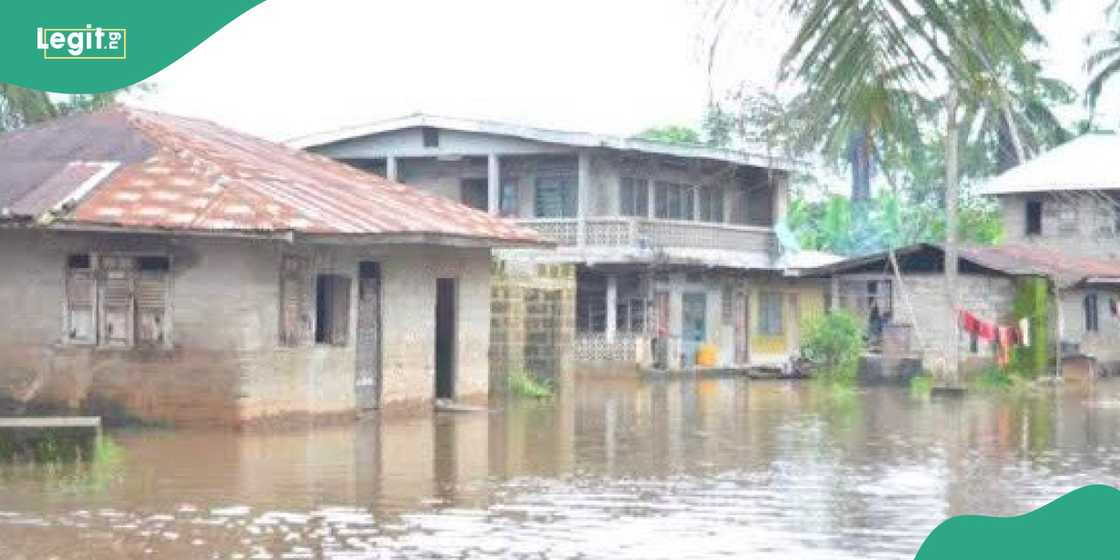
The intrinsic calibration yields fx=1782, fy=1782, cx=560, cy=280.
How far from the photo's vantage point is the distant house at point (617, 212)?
3497cm

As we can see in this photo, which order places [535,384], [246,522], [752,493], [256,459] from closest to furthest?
[246,522] < [752,493] < [256,459] < [535,384]

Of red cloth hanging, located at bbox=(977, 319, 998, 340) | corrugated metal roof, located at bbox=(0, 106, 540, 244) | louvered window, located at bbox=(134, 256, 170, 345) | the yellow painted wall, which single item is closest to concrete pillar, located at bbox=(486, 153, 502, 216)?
the yellow painted wall

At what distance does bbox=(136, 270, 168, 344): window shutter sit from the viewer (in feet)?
63.8

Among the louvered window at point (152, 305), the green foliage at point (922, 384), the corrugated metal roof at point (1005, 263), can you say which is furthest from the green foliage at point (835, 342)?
the louvered window at point (152, 305)

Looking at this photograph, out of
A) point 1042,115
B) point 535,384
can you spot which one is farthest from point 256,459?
point 1042,115

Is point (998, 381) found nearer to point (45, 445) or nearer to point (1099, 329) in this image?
point (1099, 329)

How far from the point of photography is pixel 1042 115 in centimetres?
4984

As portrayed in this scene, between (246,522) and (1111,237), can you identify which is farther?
(1111,237)

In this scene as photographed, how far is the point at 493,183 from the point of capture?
1395 inches

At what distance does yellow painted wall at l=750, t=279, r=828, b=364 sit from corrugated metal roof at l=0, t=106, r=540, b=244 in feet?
55.6

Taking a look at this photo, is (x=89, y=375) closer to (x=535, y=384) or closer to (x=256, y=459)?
(x=256, y=459)

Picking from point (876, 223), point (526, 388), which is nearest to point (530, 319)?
point (526, 388)

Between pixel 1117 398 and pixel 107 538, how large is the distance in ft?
70.9

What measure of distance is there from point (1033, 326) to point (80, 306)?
19.9 meters
